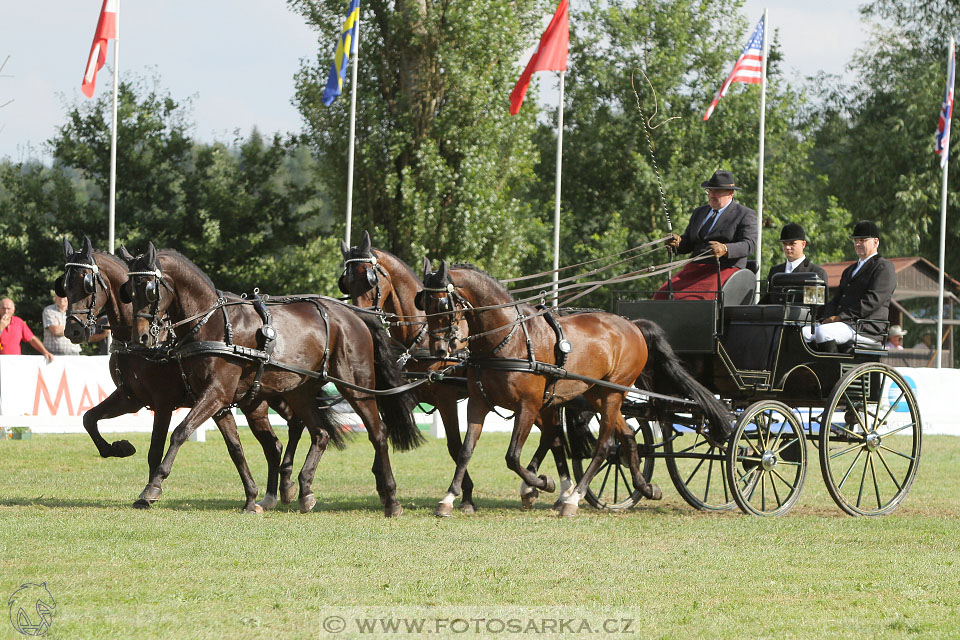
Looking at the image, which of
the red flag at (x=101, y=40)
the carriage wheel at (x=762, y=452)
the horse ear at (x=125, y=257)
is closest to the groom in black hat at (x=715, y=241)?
the carriage wheel at (x=762, y=452)

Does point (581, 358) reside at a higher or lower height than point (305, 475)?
higher

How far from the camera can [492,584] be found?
20.7 ft

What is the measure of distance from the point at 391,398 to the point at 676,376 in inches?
95.2

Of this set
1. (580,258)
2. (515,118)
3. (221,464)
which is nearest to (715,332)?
(221,464)

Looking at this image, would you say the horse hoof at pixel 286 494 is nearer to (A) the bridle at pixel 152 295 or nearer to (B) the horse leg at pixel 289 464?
(B) the horse leg at pixel 289 464

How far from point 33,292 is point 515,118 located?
1140 cm

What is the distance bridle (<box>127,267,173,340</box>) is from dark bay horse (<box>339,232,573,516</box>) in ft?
4.86

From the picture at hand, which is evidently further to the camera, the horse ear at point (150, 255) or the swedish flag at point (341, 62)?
the swedish flag at point (341, 62)

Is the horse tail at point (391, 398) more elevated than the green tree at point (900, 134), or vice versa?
the green tree at point (900, 134)

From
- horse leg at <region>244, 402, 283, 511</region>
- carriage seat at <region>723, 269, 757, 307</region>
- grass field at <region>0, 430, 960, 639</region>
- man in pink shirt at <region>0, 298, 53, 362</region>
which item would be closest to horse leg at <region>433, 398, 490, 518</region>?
grass field at <region>0, 430, 960, 639</region>

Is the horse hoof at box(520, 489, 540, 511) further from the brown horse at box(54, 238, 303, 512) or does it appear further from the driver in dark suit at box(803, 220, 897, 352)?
the driver in dark suit at box(803, 220, 897, 352)

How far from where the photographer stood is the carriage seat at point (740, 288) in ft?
33.4

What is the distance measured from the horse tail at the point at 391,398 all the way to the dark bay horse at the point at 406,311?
0.12 metres

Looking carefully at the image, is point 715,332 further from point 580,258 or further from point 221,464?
point 580,258
